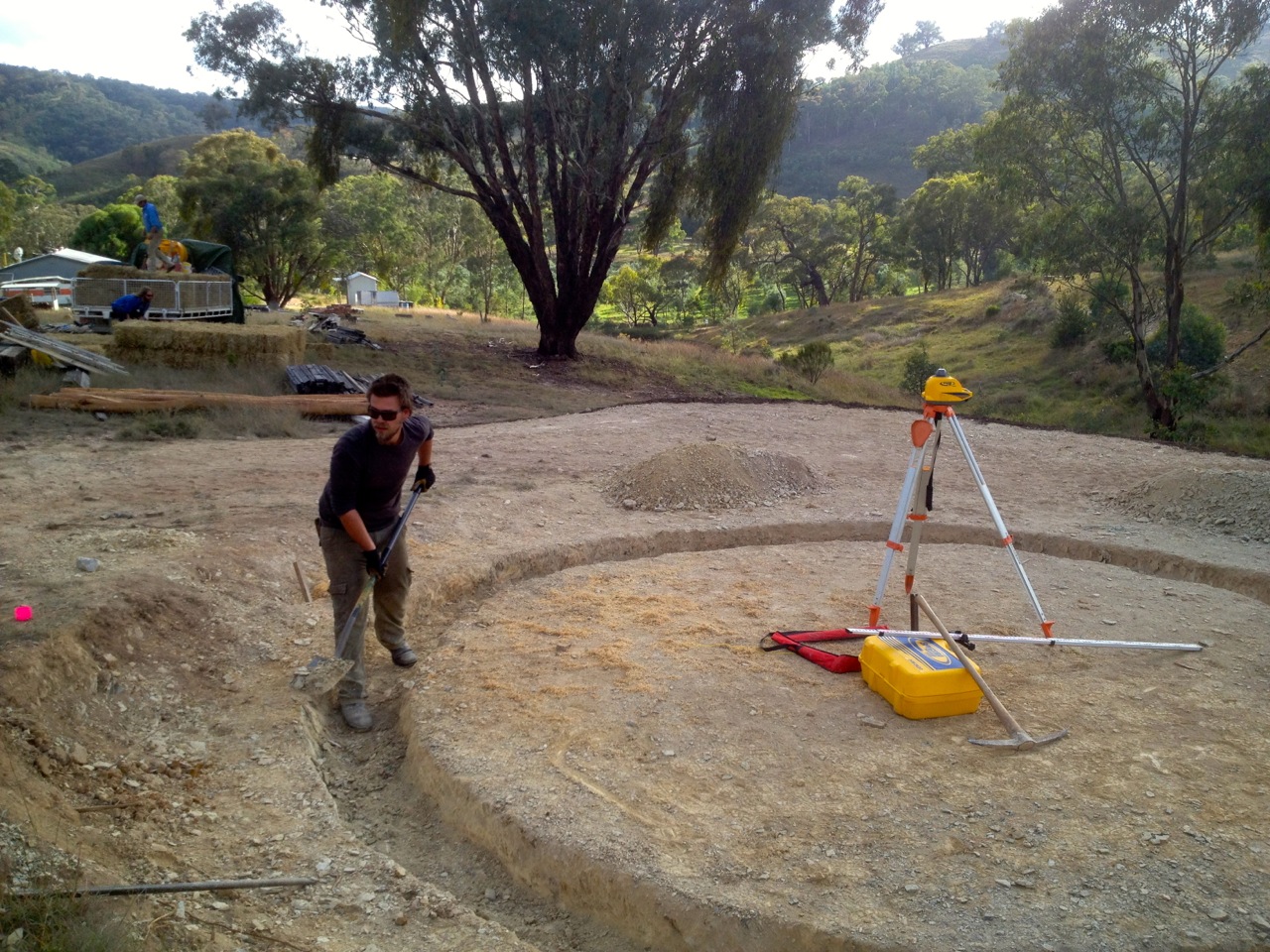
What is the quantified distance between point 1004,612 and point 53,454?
8.56m

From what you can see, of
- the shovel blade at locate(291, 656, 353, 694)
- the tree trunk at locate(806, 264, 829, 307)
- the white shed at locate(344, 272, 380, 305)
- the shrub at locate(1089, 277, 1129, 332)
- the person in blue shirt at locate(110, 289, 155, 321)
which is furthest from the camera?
the tree trunk at locate(806, 264, 829, 307)

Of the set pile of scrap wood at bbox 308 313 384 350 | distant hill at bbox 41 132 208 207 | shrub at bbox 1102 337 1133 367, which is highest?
distant hill at bbox 41 132 208 207

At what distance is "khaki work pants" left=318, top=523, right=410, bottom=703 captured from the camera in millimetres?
4645

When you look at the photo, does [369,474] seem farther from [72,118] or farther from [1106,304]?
[72,118]

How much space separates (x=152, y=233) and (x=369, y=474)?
15.3 m

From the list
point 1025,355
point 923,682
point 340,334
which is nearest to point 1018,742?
point 923,682

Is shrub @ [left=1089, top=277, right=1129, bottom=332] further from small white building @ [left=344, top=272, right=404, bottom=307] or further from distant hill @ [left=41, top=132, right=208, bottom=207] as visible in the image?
distant hill @ [left=41, top=132, right=208, bottom=207]

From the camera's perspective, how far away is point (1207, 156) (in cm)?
1783

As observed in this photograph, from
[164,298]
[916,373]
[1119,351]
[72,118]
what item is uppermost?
[72,118]

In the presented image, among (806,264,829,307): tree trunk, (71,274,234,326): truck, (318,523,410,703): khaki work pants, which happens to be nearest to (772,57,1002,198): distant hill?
(806,264,829,307): tree trunk

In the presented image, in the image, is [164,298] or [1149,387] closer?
[164,298]

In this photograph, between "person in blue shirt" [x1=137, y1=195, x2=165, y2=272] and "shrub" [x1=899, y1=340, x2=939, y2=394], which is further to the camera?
"shrub" [x1=899, y1=340, x2=939, y2=394]

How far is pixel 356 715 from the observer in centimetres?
481

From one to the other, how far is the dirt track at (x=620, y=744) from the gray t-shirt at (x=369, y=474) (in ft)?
3.37
